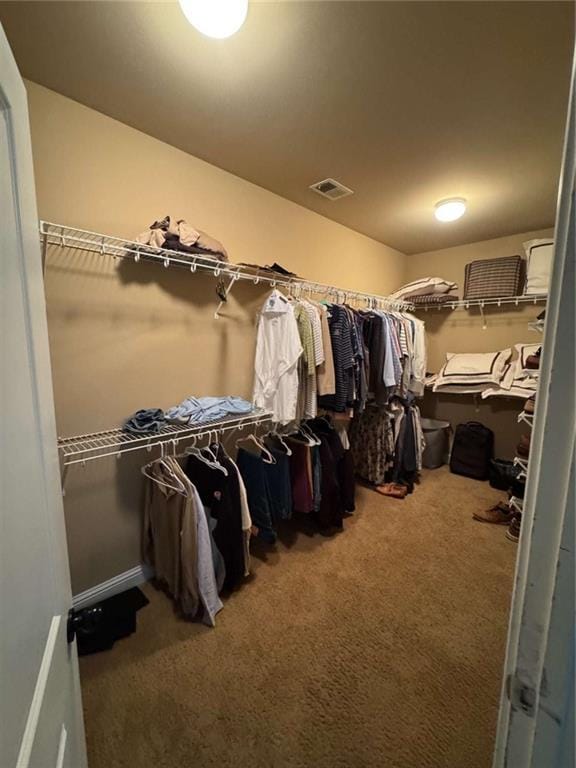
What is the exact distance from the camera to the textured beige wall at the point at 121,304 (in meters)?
1.59

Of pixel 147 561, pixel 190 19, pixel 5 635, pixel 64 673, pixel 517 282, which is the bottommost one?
pixel 147 561

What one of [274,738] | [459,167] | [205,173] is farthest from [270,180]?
[274,738]

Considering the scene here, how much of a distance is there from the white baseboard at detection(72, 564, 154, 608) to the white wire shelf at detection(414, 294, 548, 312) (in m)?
3.67

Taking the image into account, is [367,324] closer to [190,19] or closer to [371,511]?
[371,511]

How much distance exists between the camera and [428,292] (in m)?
3.54

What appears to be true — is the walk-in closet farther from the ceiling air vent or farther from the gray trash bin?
the gray trash bin

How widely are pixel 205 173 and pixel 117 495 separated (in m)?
2.05

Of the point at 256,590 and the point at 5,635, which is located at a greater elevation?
the point at 5,635

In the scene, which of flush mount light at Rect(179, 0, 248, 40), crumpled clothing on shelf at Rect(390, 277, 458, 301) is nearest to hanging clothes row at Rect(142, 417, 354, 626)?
flush mount light at Rect(179, 0, 248, 40)

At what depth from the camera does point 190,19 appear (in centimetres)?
108

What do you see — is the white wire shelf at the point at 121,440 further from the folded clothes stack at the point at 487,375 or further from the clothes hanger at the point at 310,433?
the folded clothes stack at the point at 487,375

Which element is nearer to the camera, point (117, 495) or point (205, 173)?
point (117, 495)

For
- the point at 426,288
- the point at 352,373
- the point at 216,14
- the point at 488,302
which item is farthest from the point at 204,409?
the point at 488,302

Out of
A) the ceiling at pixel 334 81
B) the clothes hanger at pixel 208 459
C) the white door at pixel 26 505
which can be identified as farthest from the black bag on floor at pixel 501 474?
Result: the white door at pixel 26 505
